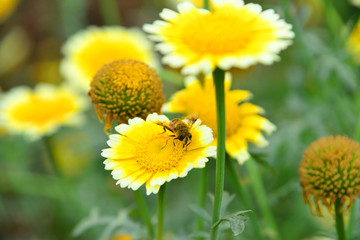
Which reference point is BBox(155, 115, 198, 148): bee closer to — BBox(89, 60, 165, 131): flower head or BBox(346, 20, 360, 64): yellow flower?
BBox(89, 60, 165, 131): flower head

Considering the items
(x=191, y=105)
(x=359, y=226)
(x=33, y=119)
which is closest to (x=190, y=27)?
(x=191, y=105)

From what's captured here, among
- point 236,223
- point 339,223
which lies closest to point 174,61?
point 236,223

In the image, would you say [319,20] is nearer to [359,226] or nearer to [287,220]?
[287,220]

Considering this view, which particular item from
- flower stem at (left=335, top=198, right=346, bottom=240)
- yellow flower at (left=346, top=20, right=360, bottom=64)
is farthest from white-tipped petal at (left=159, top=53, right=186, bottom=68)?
yellow flower at (left=346, top=20, right=360, bottom=64)

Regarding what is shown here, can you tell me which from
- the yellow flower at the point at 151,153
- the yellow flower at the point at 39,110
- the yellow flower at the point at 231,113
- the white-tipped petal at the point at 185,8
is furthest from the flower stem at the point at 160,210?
the yellow flower at the point at 39,110

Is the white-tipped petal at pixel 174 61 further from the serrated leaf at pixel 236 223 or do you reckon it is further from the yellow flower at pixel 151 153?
the serrated leaf at pixel 236 223
